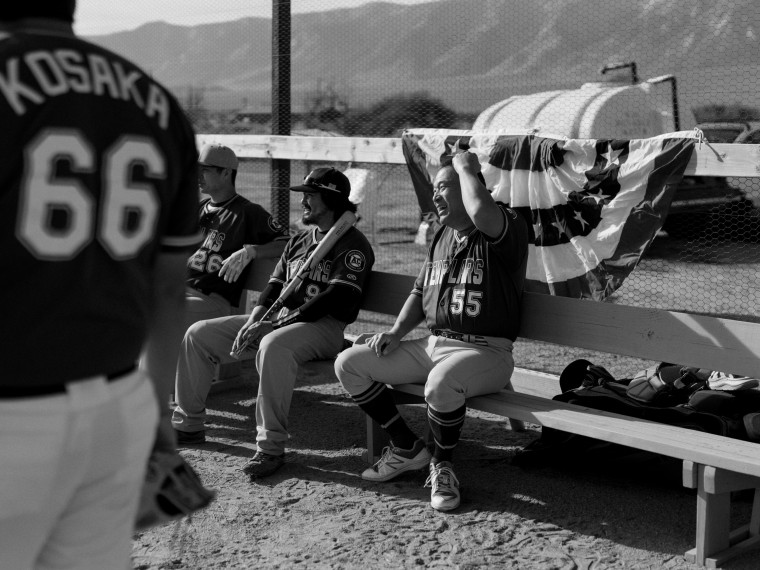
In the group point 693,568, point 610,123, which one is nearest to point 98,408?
point 693,568

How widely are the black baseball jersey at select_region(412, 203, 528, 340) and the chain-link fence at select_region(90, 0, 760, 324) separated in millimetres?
2477

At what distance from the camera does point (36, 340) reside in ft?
4.39

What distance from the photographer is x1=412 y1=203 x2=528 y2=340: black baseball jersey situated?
3.82 m

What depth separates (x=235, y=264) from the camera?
491 centimetres

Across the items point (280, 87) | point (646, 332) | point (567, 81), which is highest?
point (567, 81)

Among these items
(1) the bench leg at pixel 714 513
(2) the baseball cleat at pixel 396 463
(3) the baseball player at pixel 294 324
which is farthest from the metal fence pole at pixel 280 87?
(1) the bench leg at pixel 714 513

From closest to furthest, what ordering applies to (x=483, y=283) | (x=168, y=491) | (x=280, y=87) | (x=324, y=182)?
(x=168, y=491), (x=483, y=283), (x=324, y=182), (x=280, y=87)

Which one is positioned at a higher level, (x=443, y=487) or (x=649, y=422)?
(x=649, y=422)

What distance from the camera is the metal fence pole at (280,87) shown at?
6.08m

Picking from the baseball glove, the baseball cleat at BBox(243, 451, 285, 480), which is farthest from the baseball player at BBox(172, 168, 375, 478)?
the baseball glove

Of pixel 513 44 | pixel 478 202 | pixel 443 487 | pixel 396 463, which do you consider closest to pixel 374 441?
pixel 396 463

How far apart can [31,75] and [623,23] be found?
18.3ft

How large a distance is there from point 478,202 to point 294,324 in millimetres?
1152

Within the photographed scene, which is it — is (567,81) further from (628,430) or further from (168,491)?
(168,491)
